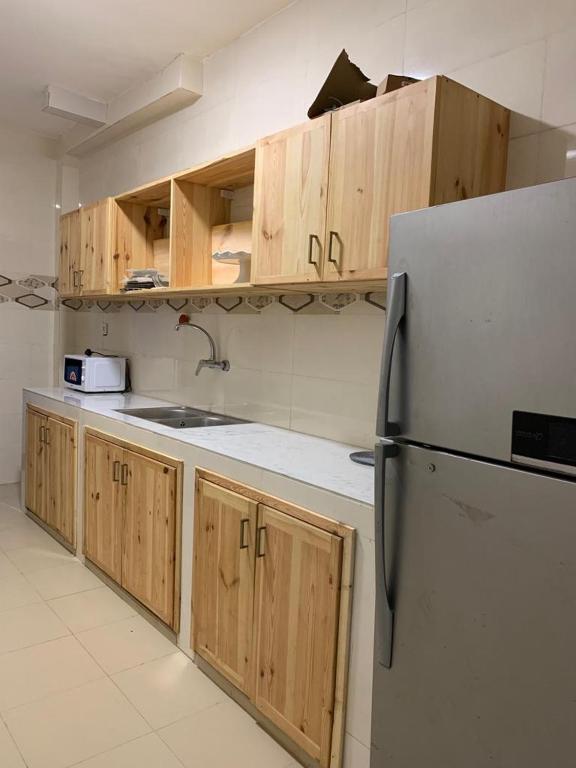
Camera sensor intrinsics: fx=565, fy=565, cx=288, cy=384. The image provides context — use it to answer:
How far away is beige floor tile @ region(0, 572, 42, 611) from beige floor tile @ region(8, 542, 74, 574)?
0.40 ft

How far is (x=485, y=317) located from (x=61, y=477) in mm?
2946

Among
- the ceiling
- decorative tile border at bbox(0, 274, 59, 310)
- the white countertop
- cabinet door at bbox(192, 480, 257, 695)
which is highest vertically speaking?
the ceiling

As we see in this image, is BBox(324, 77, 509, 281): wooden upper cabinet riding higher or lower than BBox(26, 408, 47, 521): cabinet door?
higher

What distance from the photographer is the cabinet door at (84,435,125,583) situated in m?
2.79

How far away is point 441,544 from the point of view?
127 cm

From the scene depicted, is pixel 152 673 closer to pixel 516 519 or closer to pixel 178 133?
pixel 516 519

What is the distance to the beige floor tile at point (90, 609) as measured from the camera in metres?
2.59

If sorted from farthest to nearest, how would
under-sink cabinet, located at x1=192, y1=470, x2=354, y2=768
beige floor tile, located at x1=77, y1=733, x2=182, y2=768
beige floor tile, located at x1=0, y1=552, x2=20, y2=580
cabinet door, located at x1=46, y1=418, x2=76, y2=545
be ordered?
cabinet door, located at x1=46, y1=418, x2=76, y2=545
beige floor tile, located at x1=0, y1=552, x2=20, y2=580
beige floor tile, located at x1=77, y1=733, x2=182, y2=768
under-sink cabinet, located at x1=192, y1=470, x2=354, y2=768

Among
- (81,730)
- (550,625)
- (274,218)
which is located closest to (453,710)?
(550,625)

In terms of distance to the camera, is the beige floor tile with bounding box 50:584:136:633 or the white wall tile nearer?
the white wall tile

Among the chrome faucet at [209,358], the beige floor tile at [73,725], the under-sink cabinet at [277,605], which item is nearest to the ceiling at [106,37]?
the chrome faucet at [209,358]

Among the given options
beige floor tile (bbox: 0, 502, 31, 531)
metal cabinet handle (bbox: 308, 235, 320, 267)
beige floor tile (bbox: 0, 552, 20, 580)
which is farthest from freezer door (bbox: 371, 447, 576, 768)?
beige floor tile (bbox: 0, 502, 31, 531)

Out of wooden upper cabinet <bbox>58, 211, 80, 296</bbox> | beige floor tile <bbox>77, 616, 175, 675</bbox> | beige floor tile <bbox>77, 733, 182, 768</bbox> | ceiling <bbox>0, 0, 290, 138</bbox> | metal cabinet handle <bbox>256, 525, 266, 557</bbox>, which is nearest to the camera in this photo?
beige floor tile <bbox>77, 733, 182, 768</bbox>

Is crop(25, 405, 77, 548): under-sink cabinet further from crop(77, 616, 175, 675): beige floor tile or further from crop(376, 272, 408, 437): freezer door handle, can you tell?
crop(376, 272, 408, 437): freezer door handle
